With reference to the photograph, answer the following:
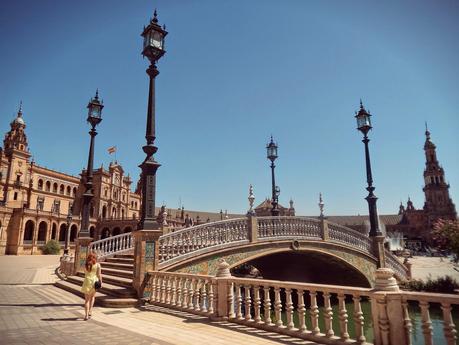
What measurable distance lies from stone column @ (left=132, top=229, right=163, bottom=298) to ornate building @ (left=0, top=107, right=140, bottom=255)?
4426cm

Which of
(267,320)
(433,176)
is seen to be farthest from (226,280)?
(433,176)

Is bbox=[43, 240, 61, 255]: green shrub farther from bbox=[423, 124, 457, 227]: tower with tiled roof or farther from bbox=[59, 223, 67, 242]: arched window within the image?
bbox=[423, 124, 457, 227]: tower with tiled roof

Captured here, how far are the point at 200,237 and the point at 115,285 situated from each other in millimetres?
3399

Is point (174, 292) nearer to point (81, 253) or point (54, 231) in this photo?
point (81, 253)

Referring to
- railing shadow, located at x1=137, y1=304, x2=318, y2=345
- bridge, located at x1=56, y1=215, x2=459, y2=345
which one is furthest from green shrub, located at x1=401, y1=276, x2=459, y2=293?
railing shadow, located at x1=137, y1=304, x2=318, y2=345

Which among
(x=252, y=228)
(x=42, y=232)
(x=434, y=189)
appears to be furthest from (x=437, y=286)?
(x=434, y=189)

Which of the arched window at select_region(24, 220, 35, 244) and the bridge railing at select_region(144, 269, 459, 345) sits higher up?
the arched window at select_region(24, 220, 35, 244)

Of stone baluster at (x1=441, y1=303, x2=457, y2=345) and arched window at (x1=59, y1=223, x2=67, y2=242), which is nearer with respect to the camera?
stone baluster at (x1=441, y1=303, x2=457, y2=345)

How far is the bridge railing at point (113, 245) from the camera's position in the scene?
14.8m

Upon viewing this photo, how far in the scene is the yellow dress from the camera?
272 inches

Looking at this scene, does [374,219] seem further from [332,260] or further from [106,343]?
[106,343]

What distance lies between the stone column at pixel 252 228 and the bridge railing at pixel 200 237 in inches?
6.9

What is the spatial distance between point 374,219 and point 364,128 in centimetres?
518

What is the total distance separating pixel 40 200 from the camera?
6034 centimetres
